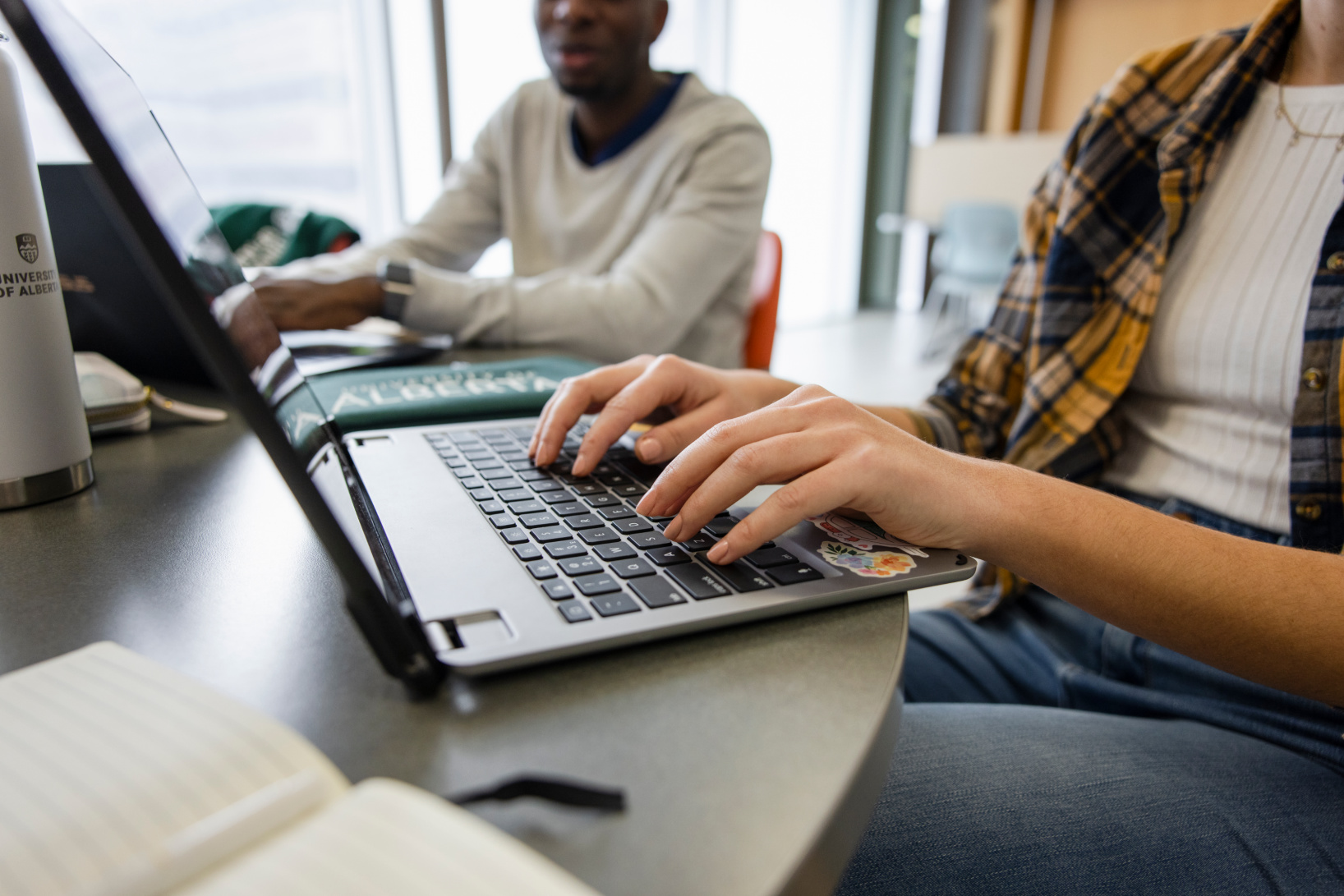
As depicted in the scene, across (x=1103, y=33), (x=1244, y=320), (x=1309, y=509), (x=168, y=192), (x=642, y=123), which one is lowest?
(x=1309, y=509)

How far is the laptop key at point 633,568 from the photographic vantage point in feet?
1.30

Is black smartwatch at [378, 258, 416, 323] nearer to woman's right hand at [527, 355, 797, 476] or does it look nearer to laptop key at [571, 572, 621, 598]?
woman's right hand at [527, 355, 797, 476]

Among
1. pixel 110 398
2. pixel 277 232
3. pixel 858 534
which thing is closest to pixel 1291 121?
pixel 858 534

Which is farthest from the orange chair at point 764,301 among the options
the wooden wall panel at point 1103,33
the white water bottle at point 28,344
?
the wooden wall panel at point 1103,33

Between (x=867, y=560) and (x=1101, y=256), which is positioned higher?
(x=1101, y=256)

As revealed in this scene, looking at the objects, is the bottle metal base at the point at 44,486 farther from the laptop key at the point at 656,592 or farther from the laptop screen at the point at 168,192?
the laptop key at the point at 656,592

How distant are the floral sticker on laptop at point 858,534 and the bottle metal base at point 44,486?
1.62 feet

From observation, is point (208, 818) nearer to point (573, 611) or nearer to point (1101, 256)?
point (573, 611)

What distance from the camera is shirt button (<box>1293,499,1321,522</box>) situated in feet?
2.11

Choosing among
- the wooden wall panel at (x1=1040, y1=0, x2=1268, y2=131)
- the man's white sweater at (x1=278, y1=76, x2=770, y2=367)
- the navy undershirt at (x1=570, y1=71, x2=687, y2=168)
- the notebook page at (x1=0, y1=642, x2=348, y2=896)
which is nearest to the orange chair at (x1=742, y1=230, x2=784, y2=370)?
the man's white sweater at (x1=278, y1=76, x2=770, y2=367)

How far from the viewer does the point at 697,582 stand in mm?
390

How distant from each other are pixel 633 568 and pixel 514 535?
81mm

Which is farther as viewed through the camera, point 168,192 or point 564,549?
point 564,549

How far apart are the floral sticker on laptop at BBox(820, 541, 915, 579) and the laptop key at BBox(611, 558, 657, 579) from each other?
0.10m
